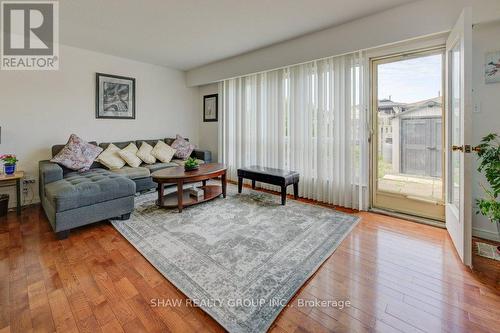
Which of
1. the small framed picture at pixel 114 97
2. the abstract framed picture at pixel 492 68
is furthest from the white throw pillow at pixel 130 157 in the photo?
the abstract framed picture at pixel 492 68

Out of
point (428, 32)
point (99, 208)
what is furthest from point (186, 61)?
point (428, 32)

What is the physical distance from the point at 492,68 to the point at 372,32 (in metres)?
1.24

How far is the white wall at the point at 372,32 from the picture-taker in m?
2.40

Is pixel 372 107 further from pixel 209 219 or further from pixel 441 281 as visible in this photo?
pixel 209 219

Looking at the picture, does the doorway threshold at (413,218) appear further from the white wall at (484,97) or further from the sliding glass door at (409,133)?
the white wall at (484,97)

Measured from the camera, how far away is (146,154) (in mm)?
4531

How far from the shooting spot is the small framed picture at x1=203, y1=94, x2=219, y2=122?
18.2 feet

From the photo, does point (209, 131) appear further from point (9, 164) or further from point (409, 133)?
point (409, 133)

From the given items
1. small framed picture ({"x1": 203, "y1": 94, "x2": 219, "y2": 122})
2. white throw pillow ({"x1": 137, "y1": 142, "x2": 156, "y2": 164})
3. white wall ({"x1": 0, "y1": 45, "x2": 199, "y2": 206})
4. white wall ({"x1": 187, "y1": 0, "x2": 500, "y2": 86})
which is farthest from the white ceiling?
white throw pillow ({"x1": 137, "y1": 142, "x2": 156, "y2": 164})

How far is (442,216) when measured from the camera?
2.94 metres

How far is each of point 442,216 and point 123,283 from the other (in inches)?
137

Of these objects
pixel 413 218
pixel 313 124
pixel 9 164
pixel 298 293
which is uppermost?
pixel 313 124

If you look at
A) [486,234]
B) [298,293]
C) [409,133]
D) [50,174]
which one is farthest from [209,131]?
[486,234]

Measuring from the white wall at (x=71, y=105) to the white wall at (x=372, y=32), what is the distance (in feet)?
6.61
